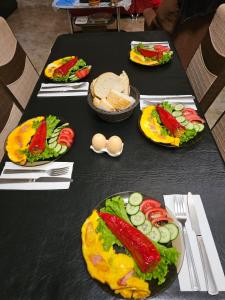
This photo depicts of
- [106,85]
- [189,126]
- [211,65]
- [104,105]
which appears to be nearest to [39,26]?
[211,65]

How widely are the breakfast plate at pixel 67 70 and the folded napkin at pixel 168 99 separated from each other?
0.41 m

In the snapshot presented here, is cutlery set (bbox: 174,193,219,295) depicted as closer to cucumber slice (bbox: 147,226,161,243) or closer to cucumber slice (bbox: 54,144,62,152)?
cucumber slice (bbox: 147,226,161,243)

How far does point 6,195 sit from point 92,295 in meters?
0.45

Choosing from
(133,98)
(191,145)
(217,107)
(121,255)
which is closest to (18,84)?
(133,98)

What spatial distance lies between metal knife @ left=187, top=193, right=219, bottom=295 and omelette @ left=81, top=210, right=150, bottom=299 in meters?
0.17

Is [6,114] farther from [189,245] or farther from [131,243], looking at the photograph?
[189,245]

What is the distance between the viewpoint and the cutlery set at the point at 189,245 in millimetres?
626

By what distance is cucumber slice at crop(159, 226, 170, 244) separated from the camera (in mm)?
688

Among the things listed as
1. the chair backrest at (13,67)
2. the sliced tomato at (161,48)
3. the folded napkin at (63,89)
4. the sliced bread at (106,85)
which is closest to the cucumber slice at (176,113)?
the sliced bread at (106,85)

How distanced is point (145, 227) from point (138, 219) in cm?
3

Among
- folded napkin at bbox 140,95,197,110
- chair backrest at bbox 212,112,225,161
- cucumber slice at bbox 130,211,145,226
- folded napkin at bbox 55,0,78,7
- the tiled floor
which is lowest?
the tiled floor

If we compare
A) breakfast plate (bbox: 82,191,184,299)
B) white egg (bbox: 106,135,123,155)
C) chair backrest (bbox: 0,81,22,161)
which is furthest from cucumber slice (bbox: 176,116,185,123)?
chair backrest (bbox: 0,81,22,161)

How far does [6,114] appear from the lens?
1.24 meters

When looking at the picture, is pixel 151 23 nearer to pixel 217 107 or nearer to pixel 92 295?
pixel 217 107
